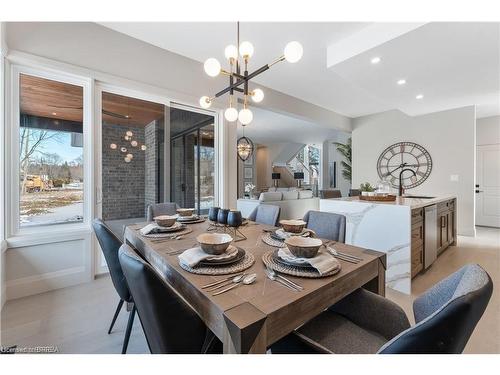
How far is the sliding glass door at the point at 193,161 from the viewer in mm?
3825

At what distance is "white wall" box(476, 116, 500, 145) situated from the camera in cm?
546

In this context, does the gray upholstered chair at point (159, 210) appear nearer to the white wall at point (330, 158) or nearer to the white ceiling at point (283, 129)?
the white ceiling at point (283, 129)

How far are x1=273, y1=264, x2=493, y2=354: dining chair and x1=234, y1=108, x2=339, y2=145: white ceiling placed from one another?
5.28 m

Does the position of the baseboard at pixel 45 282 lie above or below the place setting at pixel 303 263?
below

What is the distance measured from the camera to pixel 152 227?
1736mm

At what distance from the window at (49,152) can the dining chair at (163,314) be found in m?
2.28

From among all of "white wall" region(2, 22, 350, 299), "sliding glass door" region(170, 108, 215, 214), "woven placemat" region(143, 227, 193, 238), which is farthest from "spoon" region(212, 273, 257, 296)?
"sliding glass door" region(170, 108, 215, 214)

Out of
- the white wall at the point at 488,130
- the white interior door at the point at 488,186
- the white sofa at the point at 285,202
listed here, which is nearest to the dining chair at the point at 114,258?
the white sofa at the point at 285,202

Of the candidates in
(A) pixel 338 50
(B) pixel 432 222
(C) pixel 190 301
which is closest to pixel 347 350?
(C) pixel 190 301

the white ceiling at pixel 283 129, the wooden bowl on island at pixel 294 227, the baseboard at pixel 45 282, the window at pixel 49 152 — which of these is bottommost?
the baseboard at pixel 45 282

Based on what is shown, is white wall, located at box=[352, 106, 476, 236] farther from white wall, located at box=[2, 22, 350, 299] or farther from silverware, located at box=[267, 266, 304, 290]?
silverware, located at box=[267, 266, 304, 290]

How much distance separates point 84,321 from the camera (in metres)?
1.89

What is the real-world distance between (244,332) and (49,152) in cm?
292

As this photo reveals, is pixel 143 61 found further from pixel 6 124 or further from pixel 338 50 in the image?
pixel 338 50
